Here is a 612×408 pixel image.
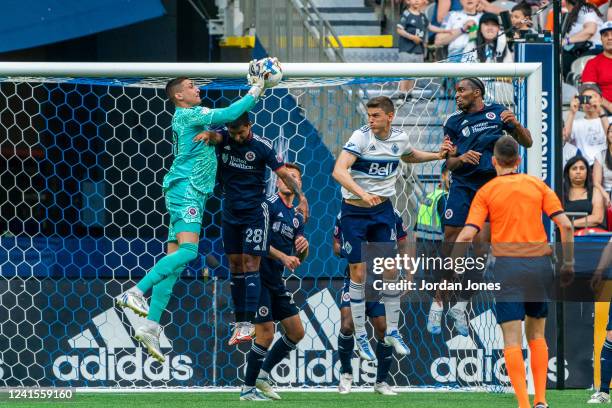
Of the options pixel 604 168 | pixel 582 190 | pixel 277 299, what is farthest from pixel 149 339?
pixel 604 168

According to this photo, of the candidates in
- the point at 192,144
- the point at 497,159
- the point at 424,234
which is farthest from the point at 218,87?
the point at 497,159

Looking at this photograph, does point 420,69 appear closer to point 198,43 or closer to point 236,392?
point 236,392

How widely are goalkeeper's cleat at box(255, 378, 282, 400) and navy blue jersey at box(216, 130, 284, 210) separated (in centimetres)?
147

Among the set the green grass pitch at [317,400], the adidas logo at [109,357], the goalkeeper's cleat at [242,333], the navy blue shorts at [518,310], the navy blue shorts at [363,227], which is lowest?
the green grass pitch at [317,400]

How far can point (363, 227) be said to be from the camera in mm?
9672

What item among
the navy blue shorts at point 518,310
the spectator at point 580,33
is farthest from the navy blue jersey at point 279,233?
the spectator at point 580,33

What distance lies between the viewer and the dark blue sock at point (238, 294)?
9555 mm

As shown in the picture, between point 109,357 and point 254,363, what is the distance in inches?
68.2

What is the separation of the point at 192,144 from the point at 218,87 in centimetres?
147

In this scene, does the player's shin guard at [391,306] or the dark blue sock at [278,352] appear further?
the dark blue sock at [278,352]

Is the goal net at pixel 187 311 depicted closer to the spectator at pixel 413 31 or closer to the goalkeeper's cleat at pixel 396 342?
the goalkeeper's cleat at pixel 396 342

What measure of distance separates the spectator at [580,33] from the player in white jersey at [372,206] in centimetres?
580

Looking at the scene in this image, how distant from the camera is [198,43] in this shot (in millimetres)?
15391

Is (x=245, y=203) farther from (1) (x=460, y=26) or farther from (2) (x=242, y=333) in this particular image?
(1) (x=460, y=26)
